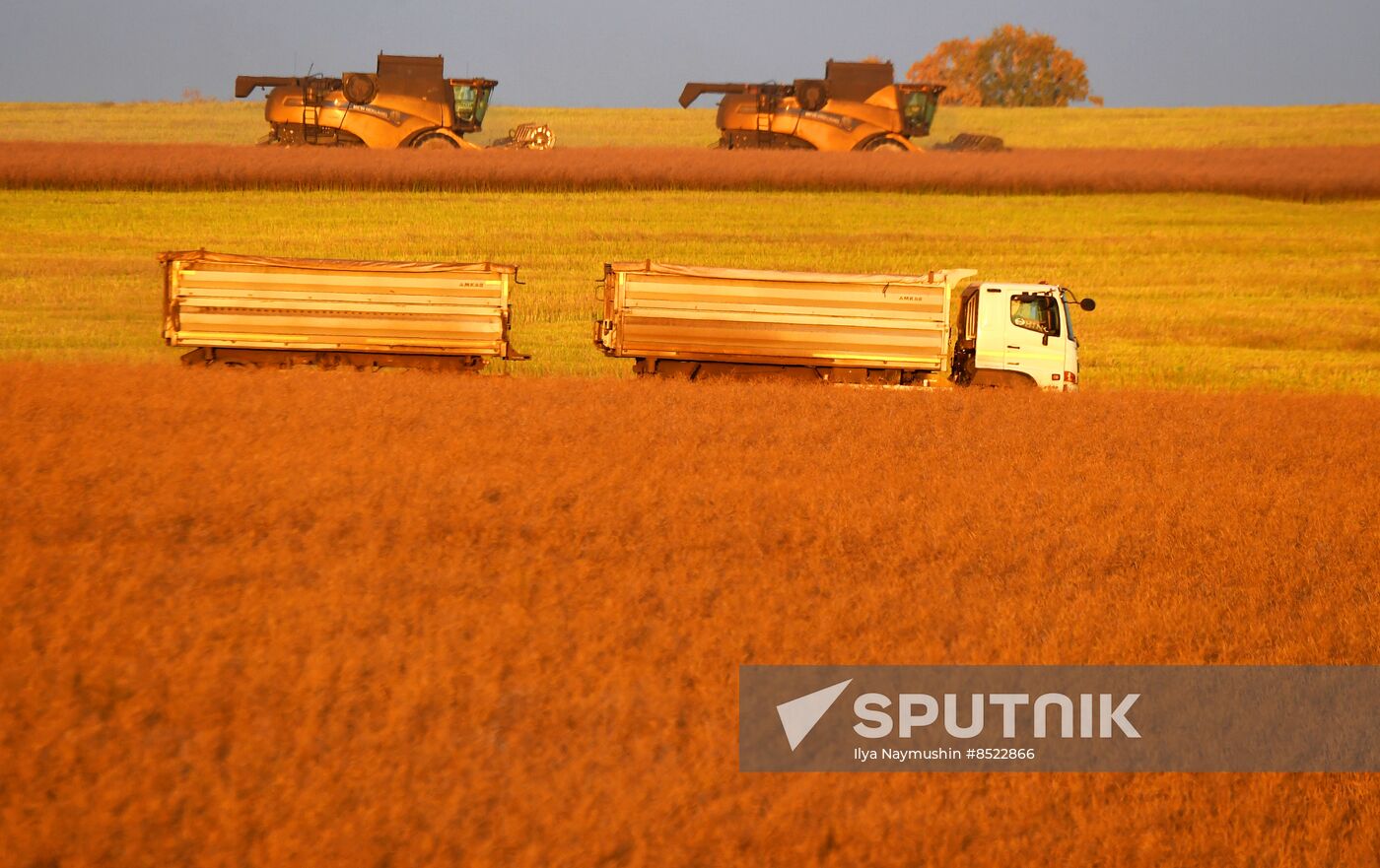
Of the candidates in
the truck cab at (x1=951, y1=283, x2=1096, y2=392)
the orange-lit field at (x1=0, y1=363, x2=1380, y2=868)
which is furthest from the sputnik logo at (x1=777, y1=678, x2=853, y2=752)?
the truck cab at (x1=951, y1=283, x2=1096, y2=392)

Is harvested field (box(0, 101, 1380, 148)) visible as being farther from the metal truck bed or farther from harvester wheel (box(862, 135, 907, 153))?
the metal truck bed

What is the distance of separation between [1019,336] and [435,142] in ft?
77.1

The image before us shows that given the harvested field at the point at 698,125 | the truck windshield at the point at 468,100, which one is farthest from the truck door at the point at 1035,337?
the harvested field at the point at 698,125

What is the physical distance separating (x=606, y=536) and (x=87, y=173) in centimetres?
2801

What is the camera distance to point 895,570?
889 centimetres

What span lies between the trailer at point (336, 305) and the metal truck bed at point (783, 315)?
5.25 ft

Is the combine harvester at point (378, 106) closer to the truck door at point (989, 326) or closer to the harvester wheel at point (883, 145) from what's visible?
the harvester wheel at point (883, 145)

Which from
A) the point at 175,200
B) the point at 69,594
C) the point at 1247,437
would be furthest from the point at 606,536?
the point at 175,200

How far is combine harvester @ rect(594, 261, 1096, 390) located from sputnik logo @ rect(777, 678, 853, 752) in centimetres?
1109

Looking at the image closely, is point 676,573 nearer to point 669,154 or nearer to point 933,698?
point 933,698

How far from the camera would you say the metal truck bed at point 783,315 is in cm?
1736

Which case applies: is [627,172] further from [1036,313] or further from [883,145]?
[1036,313]

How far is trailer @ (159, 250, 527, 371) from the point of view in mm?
17625

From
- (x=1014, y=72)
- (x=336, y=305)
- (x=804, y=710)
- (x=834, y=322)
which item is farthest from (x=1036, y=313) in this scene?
(x=1014, y=72)
